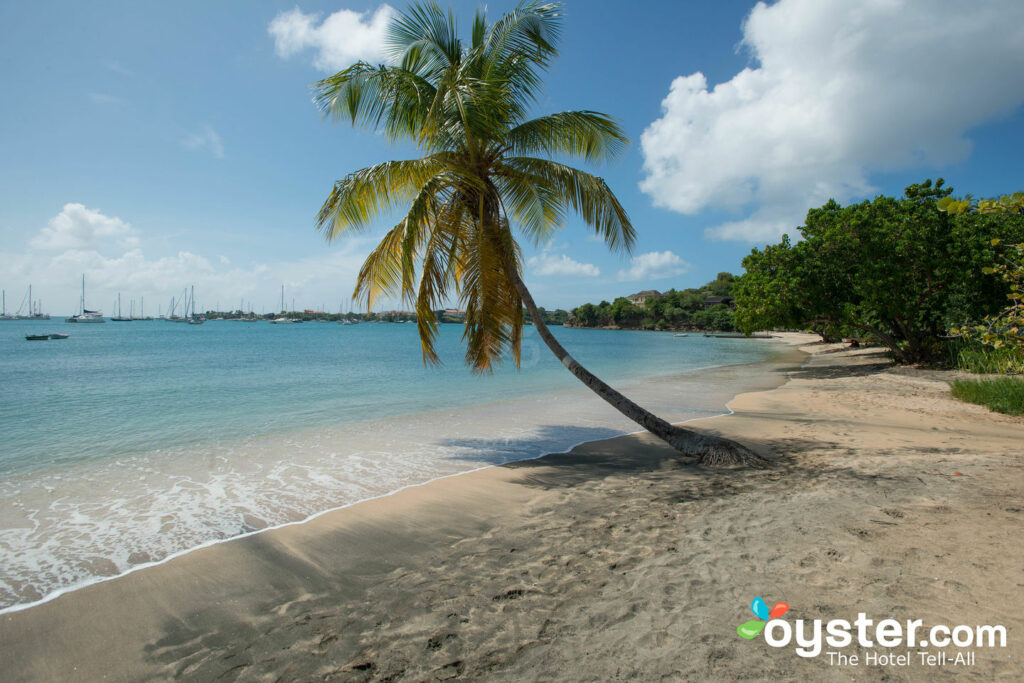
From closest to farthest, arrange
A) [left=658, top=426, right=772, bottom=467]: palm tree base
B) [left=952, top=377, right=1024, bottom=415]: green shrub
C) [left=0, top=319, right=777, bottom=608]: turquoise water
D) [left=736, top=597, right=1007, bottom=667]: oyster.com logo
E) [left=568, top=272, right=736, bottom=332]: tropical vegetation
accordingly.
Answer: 1. [left=736, top=597, right=1007, bottom=667]: oyster.com logo
2. [left=0, top=319, right=777, bottom=608]: turquoise water
3. [left=658, top=426, right=772, bottom=467]: palm tree base
4. [left=952, top=377, right=1024, bottom=415]: green shrub
5. [left=568, top=272, right=736, bottom=332]: tropical vegetation

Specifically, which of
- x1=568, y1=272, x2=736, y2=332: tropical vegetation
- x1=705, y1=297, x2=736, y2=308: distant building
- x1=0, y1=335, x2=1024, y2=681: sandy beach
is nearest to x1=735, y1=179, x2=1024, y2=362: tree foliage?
x1=0, y1=335, x2=1024, y2=681: sandy beach

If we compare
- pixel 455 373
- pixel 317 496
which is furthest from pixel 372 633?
pixel 455 373

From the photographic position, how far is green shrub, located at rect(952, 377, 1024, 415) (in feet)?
32.1

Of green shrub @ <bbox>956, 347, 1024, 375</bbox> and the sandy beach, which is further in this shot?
green shrub @ <bbox>956, 347, 1024, 375</bbox>

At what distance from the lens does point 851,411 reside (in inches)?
442

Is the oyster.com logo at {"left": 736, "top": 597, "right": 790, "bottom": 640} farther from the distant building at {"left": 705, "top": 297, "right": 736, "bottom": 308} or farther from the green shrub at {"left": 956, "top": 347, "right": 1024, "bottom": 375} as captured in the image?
the distant building at {"left": 705, "top": 297, "right": 736, "bottom": 308}

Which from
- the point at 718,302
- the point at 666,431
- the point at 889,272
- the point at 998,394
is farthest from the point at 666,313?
the point at 666,431

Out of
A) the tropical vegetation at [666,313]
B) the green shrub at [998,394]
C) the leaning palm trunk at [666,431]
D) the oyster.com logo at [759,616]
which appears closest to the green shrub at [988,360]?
the green shrub at [998,394]

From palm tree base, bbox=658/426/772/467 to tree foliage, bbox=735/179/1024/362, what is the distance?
14830mm

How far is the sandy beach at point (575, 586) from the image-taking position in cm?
277

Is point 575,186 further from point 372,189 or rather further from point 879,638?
point 879,638

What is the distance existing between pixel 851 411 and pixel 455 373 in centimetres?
1618

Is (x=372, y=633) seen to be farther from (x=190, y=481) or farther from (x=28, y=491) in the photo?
(x=28, y=491)

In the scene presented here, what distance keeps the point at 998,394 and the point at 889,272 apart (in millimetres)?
9219
